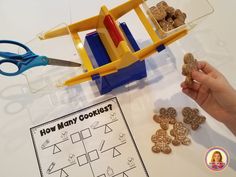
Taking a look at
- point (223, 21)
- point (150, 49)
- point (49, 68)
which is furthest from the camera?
point (223, 21)

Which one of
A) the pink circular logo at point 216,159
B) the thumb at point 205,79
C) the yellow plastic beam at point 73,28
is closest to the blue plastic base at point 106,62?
the yellow plastic beam at point 73,28

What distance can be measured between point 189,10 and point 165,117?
284 mm

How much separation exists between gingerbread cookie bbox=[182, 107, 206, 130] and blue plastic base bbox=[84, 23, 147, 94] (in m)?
0.15

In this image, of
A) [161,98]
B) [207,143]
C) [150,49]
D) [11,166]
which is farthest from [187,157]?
[11,166]

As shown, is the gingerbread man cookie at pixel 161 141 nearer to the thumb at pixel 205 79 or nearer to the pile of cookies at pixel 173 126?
the pile of cookies at pixel 173 126

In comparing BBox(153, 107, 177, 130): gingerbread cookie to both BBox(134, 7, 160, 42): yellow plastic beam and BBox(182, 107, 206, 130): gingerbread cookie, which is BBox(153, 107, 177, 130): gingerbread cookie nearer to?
BBox(182, 107, 206, 130): gingerbread cookie

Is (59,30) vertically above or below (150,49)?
above

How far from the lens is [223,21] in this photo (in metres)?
0.91

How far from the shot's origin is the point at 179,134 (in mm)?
728

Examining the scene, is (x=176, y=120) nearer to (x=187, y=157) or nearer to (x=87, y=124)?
(x=187, y=157)

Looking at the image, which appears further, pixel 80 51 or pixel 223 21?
pixel 223 21

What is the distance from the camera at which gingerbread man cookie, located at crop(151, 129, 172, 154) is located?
715mm

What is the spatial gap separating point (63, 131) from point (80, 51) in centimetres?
20

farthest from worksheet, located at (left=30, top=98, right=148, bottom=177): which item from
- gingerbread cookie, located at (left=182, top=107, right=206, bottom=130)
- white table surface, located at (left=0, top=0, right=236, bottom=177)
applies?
gingerbread cookie, located at (left=182, top=107, right=206, bottom=130)
